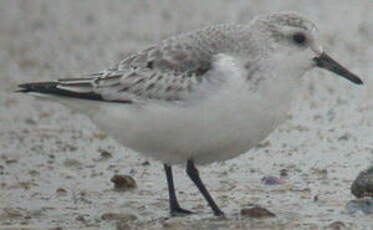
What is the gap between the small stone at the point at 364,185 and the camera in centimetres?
792

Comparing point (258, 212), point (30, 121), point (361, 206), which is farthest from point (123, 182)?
point (30, 121)

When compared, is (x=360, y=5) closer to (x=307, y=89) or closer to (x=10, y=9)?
(x=307, y=89)

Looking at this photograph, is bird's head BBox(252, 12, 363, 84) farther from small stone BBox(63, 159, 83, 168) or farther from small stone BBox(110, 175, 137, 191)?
small stone BBox(63, 159, 83, 168)

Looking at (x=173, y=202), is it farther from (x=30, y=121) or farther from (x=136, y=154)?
(x=30, y=121)

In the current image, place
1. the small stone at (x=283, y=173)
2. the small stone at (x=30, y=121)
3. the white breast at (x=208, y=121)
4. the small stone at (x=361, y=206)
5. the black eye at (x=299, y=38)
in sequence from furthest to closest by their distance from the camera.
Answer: the small stone at (x=30, y=121) → the small stone at (x=283, y=173) → the black eye at (x=299, y=38) → the small stone at (x=361, y=206) → the white breast at (x=208, y=121)

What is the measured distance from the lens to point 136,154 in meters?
9.90

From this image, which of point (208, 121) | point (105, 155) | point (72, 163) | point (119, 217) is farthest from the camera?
point (105, 155)

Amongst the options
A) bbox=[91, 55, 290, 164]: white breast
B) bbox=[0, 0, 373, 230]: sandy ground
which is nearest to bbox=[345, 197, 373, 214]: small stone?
bbox=[0, 0, 373, 230]: sandy ground

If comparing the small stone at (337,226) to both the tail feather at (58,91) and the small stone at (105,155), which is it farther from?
the small stone at (105,155)

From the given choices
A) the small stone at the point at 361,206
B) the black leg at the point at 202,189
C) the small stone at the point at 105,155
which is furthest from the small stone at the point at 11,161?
the small stone at the point at 361,206

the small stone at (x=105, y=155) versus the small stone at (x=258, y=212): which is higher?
the small stone at (x=105, y=155)

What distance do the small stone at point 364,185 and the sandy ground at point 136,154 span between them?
19cm

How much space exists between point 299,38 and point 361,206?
1.28 m

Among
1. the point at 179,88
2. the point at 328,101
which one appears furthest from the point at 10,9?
the point at 179,88
